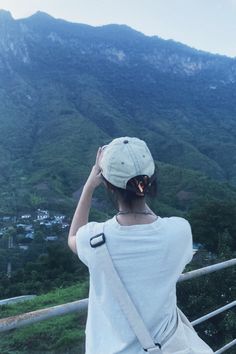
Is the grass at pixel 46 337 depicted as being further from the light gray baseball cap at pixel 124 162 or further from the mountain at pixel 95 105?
the mountain at pixel 95 105

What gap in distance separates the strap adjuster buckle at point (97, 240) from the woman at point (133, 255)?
11 mm

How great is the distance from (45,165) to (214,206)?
33.9 m

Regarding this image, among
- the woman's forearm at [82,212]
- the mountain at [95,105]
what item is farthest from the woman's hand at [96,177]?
the mountain at [95,105]

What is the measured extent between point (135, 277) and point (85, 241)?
0.15 m

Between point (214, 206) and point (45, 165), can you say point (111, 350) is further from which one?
point (45, 165)

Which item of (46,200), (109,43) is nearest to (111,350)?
(46,200)

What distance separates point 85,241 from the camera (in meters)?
1.21

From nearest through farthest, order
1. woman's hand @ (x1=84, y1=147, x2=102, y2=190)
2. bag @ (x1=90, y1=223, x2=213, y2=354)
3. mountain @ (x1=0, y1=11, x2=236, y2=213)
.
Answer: bag @ (x1=90, y1=223, x2=213, y2=354)
woman's hand @ (x1=84, y1=147, x2=102, y2=190)
mountain @ (x1=0, y1=11, x2=236, y2=213)

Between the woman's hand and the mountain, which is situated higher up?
the woman's hand

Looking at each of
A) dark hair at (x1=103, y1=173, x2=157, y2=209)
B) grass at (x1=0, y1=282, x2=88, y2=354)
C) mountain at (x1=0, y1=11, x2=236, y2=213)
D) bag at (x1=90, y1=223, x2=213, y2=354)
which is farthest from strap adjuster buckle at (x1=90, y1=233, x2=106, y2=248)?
mountain at (x1=0, y1=11, x2=236, y2=213)

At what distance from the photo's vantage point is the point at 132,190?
1.25 m

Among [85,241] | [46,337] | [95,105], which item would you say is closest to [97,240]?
[85,241]

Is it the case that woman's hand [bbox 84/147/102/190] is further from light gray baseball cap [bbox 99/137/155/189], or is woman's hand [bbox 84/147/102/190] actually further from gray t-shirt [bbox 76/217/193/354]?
gray t-shirt [bbox 76/217/193/354]

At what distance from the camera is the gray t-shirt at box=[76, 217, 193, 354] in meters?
1.20
